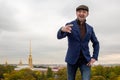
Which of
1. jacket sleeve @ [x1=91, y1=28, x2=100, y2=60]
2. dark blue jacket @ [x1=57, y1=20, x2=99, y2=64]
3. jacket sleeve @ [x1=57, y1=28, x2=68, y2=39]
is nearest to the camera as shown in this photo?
jacket sleeve @ [x1=57, y1=28, x2=68, y2=39]

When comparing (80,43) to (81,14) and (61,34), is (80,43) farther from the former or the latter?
(81,14)

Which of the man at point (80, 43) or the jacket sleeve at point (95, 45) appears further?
the jacket sleeve at point (95, 45)

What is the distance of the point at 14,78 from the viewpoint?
445 ft

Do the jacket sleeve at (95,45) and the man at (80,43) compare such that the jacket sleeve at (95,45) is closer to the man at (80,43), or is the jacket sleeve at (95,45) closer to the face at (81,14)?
the man at (80,43)

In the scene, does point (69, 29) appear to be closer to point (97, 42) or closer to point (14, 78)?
point (97, 42)

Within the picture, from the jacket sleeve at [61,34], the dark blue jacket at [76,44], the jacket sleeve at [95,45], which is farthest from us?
the jacket sleeve at [95,45]

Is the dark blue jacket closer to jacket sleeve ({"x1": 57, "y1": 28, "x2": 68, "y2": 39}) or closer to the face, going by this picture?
jacket sleeve ({"x1": 57, "y1": 28, "x2": 68, "y2": 39})

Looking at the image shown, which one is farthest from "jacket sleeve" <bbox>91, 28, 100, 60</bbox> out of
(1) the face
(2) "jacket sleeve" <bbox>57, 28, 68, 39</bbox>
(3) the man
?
(2) "jacket sleeve" <bbox>57, 28, 68, 39</bbox>

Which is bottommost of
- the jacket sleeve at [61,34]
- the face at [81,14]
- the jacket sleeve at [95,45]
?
the jacket sleeve at [95,45]

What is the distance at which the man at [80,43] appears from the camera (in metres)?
11.2

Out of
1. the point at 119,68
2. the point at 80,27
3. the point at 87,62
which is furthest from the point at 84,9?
the point at 119,68

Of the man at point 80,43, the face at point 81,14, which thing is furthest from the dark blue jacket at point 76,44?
the face at point 81,14

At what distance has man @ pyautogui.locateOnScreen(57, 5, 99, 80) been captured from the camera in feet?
36.7

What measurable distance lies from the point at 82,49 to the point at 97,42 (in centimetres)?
50
